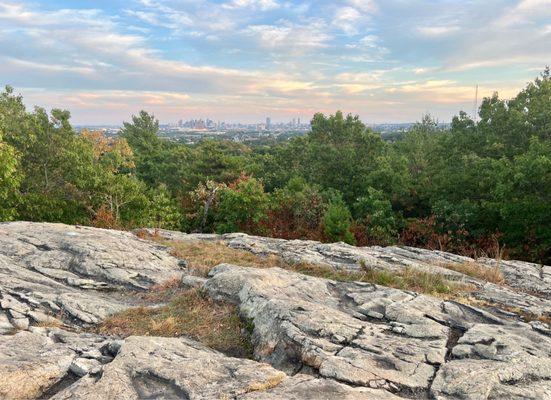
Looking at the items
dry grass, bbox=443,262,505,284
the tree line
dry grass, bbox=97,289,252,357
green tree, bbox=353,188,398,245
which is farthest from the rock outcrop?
green tree, bbox=353,188,398,245

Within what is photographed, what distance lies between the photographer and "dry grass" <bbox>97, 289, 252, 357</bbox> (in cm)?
663

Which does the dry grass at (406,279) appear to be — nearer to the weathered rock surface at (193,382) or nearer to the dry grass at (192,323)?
the dry grass at (192,323)

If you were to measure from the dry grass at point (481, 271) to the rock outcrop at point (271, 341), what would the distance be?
43 centimetres

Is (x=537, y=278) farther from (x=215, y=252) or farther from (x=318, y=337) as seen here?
(x=215, y=252)

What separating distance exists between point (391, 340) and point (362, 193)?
25.8 meters

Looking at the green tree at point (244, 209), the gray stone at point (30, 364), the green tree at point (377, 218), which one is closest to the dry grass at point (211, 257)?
the gray stone at point (30, 364)

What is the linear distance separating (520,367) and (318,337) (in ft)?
9.47

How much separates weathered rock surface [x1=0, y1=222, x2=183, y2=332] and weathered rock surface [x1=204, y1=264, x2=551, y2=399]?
7.96 ft

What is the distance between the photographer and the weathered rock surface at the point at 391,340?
5176 millimetres

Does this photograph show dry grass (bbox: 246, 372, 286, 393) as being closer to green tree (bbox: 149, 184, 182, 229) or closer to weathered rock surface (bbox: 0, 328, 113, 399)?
weathered rock surface (bbox: 0, 328, 113, 399)

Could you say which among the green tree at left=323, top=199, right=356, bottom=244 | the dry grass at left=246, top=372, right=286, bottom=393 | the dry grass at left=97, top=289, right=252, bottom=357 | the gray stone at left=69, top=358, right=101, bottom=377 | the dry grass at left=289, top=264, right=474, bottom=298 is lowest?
the green tree at left=323, top=199, right=356, bottom=244

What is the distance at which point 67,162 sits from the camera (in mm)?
23797

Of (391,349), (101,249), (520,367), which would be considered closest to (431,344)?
(391,349)

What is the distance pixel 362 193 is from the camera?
31.4 meters
